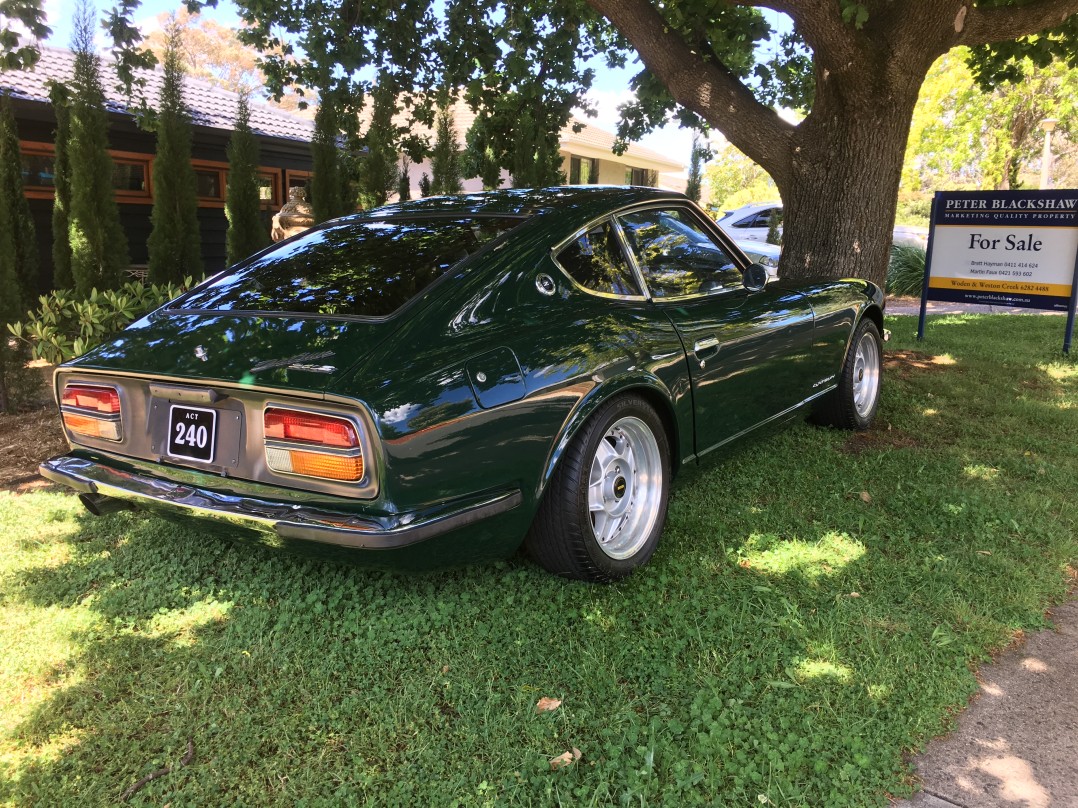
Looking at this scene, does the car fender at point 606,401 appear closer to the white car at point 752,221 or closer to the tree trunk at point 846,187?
the tree trunk at point 846,187

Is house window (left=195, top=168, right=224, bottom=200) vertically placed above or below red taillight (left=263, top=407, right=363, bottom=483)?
above

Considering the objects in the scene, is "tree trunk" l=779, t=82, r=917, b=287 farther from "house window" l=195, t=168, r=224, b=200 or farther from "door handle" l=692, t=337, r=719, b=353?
"house window" l=195, t=168, r=224, b=200

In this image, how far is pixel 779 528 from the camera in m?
3.65

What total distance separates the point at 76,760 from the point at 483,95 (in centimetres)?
767

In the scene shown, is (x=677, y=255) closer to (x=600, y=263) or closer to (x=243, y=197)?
(x=600, y=263)

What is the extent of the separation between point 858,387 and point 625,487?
8.84ft

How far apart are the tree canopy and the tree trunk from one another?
11 millimetres

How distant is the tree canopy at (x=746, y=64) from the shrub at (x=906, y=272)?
6.24m

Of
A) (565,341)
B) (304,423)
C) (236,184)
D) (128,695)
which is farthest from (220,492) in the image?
(236,184)

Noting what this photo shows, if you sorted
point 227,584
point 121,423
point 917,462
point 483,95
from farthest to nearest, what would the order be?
point 483,95
point 917,462
point 227,584
point 121,423

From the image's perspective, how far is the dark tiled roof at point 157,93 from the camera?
31.8 ft

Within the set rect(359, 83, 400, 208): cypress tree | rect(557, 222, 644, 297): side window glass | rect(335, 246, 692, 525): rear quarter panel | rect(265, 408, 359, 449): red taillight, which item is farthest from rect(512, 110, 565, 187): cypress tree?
rect(265, 408, 359, 449): red taillight

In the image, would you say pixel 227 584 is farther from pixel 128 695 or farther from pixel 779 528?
pixel 779 528

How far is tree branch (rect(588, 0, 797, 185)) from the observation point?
6145mm
